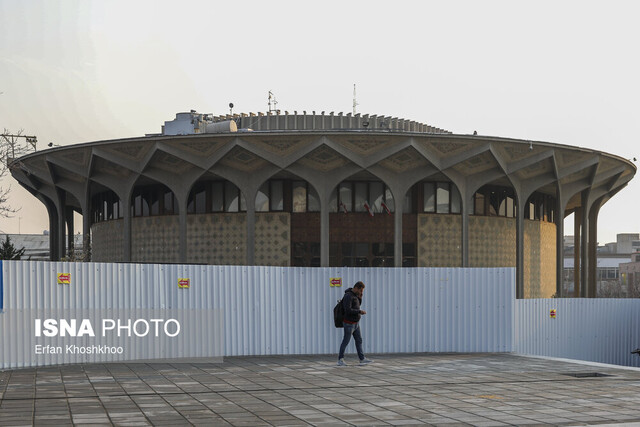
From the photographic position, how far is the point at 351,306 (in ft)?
55.5

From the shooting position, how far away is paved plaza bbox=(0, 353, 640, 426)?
410 inches

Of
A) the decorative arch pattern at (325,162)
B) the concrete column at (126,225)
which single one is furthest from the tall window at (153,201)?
the decorative arch pattern at (325,162)

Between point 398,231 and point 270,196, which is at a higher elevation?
point 270,196

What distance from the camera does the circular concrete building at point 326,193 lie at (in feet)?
119

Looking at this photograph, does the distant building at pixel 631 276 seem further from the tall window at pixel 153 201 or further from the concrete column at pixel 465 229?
the tall window at pixel 153 201

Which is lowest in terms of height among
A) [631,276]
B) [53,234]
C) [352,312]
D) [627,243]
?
[631,276]

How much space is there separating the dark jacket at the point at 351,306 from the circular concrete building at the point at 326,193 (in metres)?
18.9

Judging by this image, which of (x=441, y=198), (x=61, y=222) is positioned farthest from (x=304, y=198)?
(x=61, y=222)

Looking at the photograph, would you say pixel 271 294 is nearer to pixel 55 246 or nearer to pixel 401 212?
pixel 401 212

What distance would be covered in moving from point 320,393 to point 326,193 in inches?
982

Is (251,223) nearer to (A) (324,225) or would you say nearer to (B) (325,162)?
(A) (324,225)

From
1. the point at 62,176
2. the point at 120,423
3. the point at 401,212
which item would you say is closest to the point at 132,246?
the point at 62,176

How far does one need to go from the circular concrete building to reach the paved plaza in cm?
1956

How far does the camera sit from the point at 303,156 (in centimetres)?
3603
